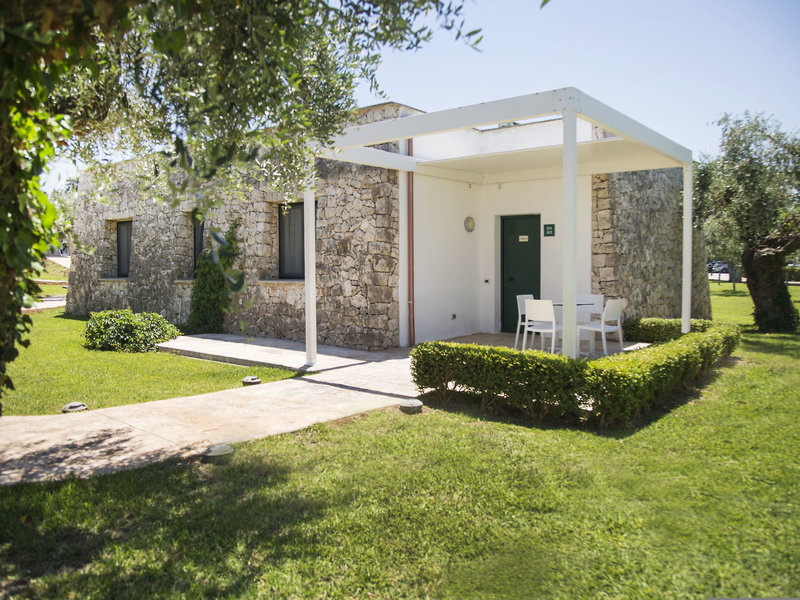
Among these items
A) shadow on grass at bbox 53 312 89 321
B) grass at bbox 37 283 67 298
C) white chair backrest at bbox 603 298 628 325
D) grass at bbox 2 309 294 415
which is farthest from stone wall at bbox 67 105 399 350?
grass at bbox 37 283 67 298

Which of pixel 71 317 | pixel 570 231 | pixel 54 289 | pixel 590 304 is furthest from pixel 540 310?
pixel 54 289

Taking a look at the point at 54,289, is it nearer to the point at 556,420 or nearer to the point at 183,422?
the point at 183,422

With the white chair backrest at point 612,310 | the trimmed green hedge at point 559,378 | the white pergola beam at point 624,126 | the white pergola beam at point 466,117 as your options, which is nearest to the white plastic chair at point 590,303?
the white chair backrest at point 612,310

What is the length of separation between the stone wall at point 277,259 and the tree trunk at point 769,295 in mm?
7704

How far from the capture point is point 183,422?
5.33m

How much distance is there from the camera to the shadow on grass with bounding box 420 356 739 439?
5246mm

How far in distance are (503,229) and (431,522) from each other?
8.68m

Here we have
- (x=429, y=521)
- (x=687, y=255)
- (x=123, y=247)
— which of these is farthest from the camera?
(x=123, y=247)

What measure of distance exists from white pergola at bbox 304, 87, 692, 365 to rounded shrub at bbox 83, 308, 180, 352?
388 centimetres

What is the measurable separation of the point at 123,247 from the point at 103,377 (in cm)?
912

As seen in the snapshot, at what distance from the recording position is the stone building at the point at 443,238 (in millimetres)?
9617

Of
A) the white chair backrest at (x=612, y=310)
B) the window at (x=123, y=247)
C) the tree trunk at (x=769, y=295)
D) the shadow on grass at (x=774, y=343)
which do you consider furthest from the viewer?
the window at (x=123, y=247)

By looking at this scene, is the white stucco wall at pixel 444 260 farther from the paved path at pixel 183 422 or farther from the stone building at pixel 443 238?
the paved path at pixel 183 422

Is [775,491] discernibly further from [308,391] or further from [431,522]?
[308,391]
